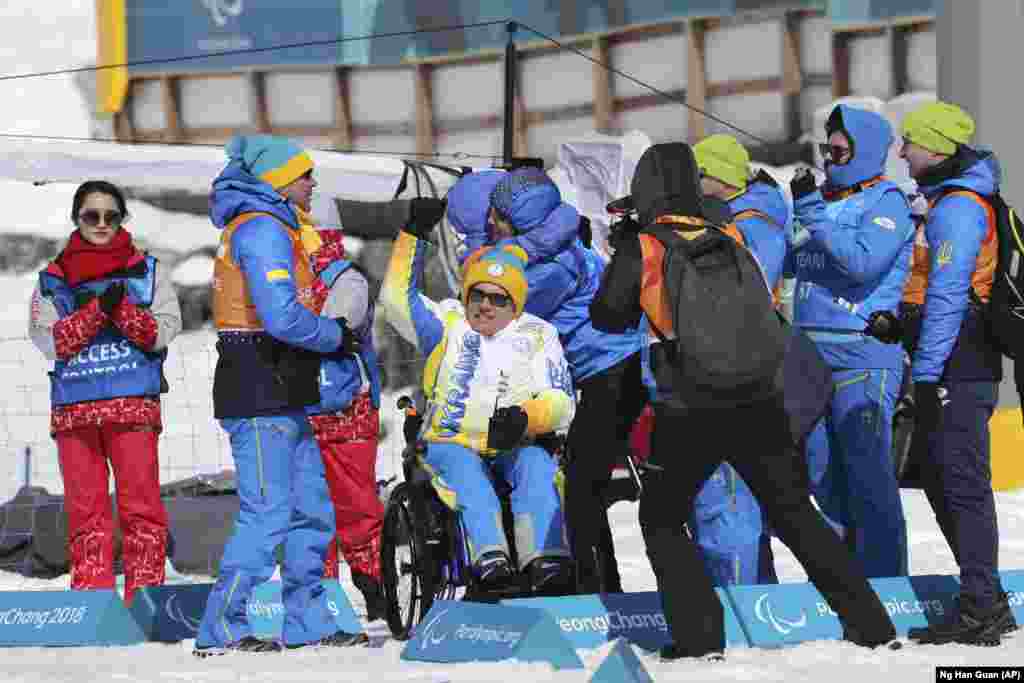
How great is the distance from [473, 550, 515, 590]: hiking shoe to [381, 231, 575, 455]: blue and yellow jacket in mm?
366

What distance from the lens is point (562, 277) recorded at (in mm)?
7633

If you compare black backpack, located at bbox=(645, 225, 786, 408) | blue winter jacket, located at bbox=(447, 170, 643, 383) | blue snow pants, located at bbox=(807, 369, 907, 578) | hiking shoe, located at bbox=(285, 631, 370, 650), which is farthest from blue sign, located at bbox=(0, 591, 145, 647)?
blue snow pants, located at bbox=(807, 369, 907, 578)

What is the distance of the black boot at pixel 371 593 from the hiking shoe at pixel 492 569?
3.18 ft

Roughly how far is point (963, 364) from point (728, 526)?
1.02 meters

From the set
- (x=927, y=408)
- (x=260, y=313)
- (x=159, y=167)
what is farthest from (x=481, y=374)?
(x=159, y=167)

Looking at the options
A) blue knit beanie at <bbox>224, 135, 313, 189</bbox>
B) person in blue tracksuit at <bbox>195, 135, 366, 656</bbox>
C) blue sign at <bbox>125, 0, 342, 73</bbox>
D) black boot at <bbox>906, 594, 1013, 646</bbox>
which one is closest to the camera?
black boot at <bbox>906, 594, 1013, 646</bbox>

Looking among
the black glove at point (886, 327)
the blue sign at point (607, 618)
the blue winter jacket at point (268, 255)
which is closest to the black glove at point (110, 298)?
the blue winter jacket at point (268, 255)

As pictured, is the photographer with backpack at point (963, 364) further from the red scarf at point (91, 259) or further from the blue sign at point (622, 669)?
the red scarf at point (91, 259)

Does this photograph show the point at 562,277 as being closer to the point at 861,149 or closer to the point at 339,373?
the point at 339,373

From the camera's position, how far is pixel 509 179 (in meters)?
7.59

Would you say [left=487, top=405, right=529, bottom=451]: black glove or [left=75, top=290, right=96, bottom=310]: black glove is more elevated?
[left=75, top=290, right=96, bottom=310]: black glove

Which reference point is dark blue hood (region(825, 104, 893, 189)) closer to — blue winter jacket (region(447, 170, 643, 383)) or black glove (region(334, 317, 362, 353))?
blue winter jacket (region(447, 170, 643, 383))

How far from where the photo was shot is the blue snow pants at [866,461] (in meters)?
7.59

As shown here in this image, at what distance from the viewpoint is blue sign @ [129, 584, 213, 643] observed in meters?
7.60
